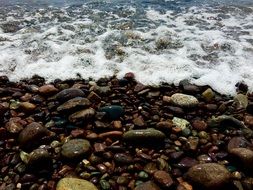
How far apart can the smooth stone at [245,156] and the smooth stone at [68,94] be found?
246 centimetres

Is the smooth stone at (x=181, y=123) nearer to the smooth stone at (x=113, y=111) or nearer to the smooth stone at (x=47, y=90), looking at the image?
the smooth stone at (x=113, y=111)

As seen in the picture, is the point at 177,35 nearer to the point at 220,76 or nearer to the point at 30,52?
the point at 220,76

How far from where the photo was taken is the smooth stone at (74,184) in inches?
132

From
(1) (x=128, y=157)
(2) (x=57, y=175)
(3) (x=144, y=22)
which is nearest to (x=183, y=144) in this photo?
(1) (x=128, y=157)

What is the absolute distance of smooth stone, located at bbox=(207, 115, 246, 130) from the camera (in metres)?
4.41

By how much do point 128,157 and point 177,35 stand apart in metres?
4.64

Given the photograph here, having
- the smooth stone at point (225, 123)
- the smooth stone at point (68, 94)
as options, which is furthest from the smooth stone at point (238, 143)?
the smooth stone at point (68, 94)

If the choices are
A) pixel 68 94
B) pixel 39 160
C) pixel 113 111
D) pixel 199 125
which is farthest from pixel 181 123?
pixel 39 160

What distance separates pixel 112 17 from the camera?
9.22 m

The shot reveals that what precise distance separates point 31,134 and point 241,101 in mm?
3189

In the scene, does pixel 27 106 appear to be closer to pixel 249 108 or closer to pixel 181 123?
pixel 181 123

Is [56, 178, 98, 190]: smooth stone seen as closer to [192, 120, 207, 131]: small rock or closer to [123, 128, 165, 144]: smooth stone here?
[123, 128, 165, 144]: smooth stone

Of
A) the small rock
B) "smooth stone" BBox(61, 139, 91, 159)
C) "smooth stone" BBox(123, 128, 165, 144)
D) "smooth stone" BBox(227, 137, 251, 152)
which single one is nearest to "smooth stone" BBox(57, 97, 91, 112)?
"smooth stone" BBox(61, 139, 91, 159)

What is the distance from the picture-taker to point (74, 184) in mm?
3391
